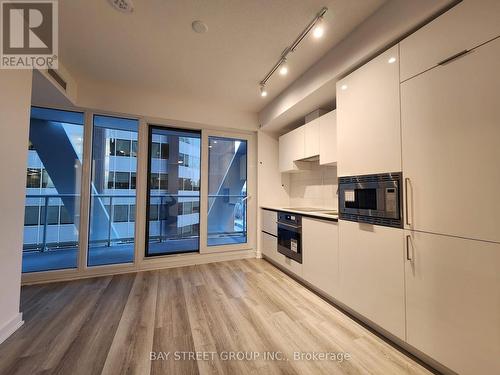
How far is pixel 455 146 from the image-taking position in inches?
47.9

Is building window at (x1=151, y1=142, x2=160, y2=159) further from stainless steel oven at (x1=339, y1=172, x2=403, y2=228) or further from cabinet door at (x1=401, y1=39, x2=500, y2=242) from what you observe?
cabinet door at (x1=401, y1=39, x2=500, y2=242)

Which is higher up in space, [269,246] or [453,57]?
[453,57]

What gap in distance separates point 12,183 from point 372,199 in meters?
2.91

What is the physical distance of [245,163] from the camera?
388cm

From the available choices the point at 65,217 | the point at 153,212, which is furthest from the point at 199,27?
the point at 65,217

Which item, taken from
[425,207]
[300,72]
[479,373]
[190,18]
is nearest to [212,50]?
[190,18]

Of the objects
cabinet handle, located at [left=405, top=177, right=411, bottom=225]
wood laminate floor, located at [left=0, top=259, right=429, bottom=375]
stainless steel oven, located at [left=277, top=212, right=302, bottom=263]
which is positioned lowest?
wood laminate floor, located at [left=0, top=259, right=429, bottom=375]

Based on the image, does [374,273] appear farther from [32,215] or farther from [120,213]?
[32,215]

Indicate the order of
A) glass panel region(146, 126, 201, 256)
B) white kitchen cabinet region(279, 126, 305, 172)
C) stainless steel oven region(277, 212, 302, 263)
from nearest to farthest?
stainless steel oven region(277, 212, 302, 263)
white kitchen cabinet region(279, 126, 305, 172)
glass panel region(146, 126, 201, 256)

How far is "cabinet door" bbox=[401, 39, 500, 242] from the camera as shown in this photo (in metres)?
1.08

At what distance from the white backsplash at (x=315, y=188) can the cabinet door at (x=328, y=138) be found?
1.50ft

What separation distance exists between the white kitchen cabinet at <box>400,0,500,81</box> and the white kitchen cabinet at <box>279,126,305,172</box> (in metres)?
1.63

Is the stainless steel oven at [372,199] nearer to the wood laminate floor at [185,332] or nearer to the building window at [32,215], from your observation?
the wood laminate floor at [185,332]

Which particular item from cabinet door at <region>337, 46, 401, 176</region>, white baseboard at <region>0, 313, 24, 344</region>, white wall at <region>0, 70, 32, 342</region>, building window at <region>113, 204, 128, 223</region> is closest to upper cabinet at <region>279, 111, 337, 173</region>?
cabinet door at <region>337, 46, 401, 176</region>
